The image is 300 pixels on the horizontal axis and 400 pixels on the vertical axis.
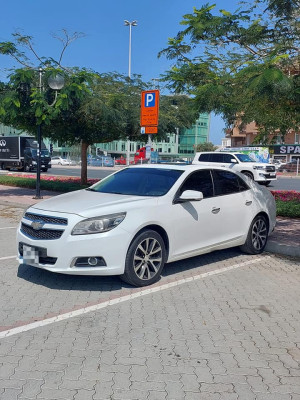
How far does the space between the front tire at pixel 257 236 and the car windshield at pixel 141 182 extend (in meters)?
1.80

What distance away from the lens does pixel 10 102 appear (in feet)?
43.2

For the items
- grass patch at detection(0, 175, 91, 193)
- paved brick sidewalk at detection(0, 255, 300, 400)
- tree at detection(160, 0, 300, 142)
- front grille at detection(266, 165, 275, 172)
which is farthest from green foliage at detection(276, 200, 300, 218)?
front grille at detection(266, 165, 275, 172)

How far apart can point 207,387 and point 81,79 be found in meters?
11.8

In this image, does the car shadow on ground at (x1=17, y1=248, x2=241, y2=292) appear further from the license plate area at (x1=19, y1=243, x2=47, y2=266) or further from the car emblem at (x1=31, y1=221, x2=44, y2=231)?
the car emblem at (x1=31, y1=221, x2=44, y2=231)

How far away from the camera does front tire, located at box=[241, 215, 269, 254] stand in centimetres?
716

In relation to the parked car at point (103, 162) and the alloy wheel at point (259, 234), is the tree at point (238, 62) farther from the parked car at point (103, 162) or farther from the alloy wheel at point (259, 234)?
the parked car at point (103, 162)

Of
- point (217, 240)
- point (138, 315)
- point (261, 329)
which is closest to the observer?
point (261, 329)

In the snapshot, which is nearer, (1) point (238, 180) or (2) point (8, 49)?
(1) point (238, 180)

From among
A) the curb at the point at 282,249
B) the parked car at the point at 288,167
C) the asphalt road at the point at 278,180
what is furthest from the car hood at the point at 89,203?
the parked car at the point at 288,167

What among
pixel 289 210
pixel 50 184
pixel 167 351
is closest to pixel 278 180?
pixel 50 184

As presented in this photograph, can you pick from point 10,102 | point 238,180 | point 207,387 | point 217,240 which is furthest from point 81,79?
point 207,387

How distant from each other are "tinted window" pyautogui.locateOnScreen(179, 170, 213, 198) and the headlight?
138 cm

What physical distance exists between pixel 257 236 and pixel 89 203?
327 cm

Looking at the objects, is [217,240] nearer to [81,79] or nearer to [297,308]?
[297,308]
